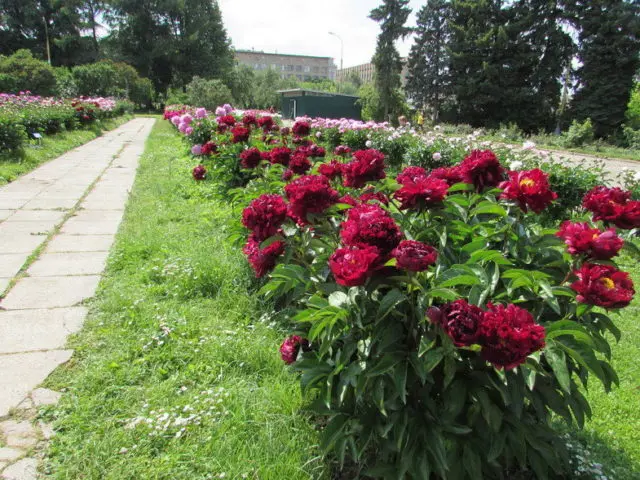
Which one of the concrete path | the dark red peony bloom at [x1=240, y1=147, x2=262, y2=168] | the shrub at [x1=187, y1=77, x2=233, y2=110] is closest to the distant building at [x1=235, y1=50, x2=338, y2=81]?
the shrub at [x1=187, y1=77, x2=233, y2=110]

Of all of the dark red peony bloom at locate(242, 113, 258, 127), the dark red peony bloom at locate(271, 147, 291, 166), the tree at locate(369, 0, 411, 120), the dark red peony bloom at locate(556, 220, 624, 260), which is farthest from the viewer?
the tree at locate(369, 0, 411, 120)

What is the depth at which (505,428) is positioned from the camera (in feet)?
4.20

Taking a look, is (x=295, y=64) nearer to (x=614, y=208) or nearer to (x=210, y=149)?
→ (x=210, y=149)

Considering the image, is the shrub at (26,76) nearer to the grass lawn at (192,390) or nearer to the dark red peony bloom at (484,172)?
the grass lawn at (192,390)

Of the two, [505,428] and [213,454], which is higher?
[505,428]

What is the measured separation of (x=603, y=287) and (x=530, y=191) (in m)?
0.39

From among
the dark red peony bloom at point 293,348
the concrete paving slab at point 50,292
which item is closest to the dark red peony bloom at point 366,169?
the dark red peony bloom at point 293,348

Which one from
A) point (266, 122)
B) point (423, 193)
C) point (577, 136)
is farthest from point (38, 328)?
point (577, 136)

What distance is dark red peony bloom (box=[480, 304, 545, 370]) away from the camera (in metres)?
1.00

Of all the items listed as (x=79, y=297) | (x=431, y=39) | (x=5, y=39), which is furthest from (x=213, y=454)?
(x=5, y=39)

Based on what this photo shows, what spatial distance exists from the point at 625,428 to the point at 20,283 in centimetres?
375

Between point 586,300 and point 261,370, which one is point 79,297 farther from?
point 586,300

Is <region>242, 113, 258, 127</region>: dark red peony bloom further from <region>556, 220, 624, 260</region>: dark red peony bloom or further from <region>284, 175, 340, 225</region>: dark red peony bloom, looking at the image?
<region>556, 220, 624, 260</region>: dark red peony bloom

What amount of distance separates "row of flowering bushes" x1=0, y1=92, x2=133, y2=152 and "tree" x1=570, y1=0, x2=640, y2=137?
30.1 metres
